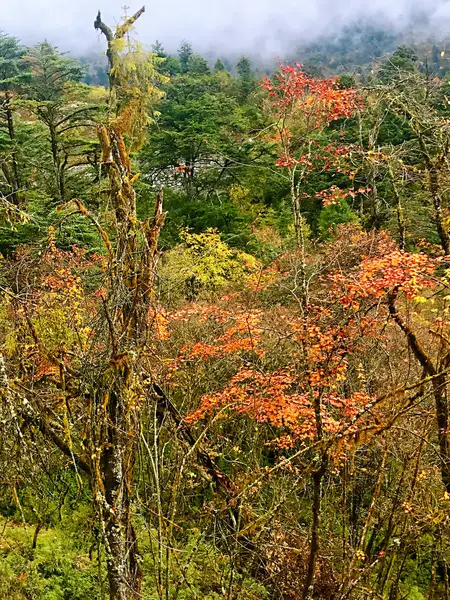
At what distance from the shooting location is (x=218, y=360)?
1102 centimetres

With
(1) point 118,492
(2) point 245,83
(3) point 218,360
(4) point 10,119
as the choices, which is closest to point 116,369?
(1) point 118,492

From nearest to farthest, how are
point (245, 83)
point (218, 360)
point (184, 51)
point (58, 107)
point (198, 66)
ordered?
point (218, 360)
point (58, 107)
point (245, 83)
point (198, 66)
point (184, 51)

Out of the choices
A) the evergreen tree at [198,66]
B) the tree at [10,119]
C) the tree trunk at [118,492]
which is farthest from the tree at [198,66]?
the tree trunk at [118,492]

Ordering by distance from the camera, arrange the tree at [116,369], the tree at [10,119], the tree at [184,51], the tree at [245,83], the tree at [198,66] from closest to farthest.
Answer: the tree at [116,369], the tree at [10,119], the tree at [245,83], the tree at [198,66], the tree at [184,51]

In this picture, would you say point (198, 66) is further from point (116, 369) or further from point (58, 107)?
point (116, 369)

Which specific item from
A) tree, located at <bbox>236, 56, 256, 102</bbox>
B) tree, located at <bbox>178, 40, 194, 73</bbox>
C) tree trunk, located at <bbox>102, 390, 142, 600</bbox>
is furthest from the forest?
tree, located at <bbox>178, 40, 194, 73</bbox>

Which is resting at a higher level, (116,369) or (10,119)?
(10,119)

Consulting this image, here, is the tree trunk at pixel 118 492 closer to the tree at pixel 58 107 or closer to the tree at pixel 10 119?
the tree at pixel 10 119

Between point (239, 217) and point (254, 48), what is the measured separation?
8994 cm

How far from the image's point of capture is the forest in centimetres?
428

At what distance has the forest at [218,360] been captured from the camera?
428 centimetres

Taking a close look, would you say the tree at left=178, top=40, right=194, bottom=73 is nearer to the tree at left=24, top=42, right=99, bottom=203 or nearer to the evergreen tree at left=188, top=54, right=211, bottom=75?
the evergreen tree at left=188, top=54, right=211, bottom=75

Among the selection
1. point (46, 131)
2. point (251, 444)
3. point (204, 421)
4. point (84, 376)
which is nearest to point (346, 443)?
point (84, 376)

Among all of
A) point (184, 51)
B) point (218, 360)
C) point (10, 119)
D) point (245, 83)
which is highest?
point (184, 51)
